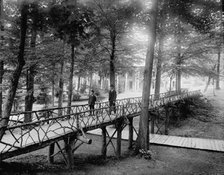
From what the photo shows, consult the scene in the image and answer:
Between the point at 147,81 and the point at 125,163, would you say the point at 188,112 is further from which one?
the point at 125,163

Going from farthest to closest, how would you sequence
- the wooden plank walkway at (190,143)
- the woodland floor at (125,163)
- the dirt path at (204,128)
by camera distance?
the dirt path at (204,128)
the wooden plank walkway at (190,143)
the woodland floor at (125,163)

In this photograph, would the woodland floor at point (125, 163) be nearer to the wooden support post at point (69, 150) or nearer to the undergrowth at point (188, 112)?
the wooden support post at point (69, 150)

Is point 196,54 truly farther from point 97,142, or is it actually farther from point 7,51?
point 7,51

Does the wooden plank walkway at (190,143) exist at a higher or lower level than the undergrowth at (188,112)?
lower

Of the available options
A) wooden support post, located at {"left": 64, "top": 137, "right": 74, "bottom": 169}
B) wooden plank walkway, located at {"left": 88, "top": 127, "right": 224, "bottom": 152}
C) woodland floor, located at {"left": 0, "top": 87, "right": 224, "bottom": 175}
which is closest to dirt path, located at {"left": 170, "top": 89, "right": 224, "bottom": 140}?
wooden plank walkway, located at {"left": 88, "top": 127, "right": 224, "bottom": 152}

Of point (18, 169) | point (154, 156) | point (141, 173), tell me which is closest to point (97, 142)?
point (154, 156)

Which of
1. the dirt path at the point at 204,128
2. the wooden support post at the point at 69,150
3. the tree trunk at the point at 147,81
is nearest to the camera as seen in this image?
the wooden support post at the point at 69,150

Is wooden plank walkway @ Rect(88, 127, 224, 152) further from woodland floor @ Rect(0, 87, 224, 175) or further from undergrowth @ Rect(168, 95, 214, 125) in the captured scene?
undergrowth @ Rect(168, 95, 214, 125)

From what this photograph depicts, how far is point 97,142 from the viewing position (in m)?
14.2

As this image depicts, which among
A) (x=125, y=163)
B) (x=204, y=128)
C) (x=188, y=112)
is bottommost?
(x=125, y=163)

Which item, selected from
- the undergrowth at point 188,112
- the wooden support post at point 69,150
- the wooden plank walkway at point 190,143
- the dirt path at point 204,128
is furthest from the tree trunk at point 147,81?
the undergrowth at point 188,112

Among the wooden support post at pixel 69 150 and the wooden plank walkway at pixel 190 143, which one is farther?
the wooden plank walkway at pixel 190 143

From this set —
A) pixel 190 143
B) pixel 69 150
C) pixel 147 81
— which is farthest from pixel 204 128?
pixel 69 150

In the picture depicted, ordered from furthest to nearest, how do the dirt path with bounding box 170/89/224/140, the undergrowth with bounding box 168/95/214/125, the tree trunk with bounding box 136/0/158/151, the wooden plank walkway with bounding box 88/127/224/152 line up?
the undergrowth with bounding box 168/95/214/125 < the dirt path with bounding box 170/89/224/140 < the wooden plank walkway with bounding box 88/127/224/152 < the tree trunk with bounding box 136/0/158/151
